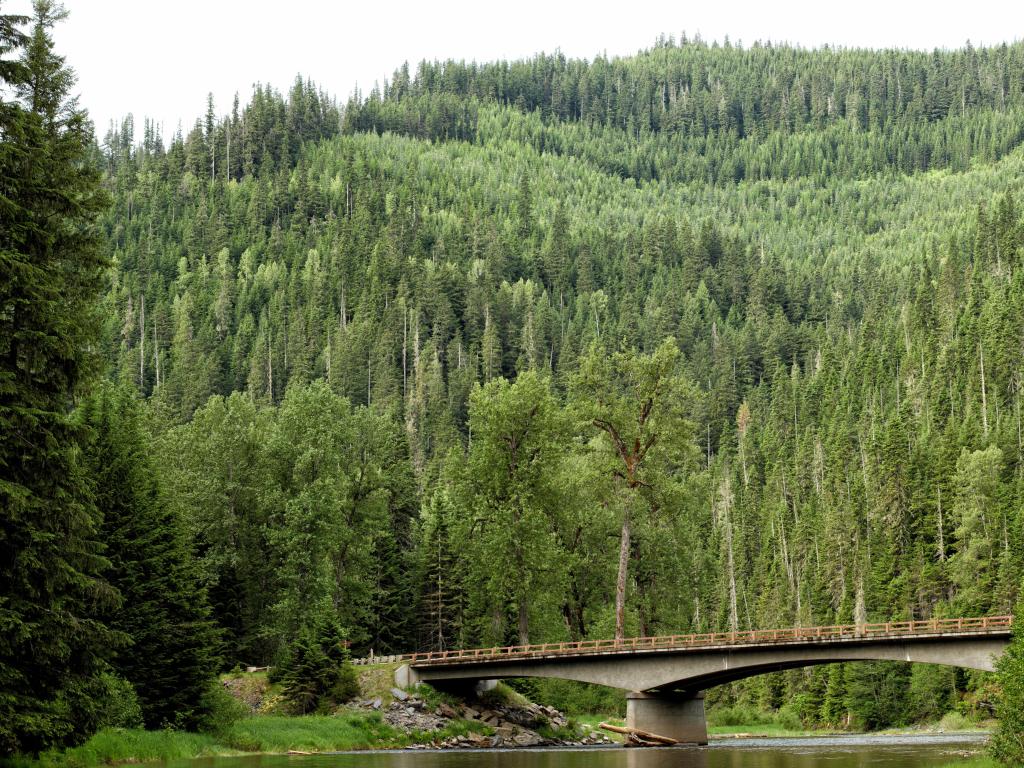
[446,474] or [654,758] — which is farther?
[446,474]

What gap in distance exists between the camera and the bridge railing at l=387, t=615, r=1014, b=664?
58062 millimetres

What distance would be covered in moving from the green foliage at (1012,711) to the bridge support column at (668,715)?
24779 mm

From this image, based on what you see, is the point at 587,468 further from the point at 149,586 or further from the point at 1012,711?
the point at 1012,711

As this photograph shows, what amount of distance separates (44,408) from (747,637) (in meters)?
41.7

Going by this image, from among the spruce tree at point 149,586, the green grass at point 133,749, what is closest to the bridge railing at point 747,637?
the green grass at point 133,749

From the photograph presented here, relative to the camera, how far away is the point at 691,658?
64.5 metres

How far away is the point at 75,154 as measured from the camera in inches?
1350

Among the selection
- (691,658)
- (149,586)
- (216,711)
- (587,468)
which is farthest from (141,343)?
(149,586)

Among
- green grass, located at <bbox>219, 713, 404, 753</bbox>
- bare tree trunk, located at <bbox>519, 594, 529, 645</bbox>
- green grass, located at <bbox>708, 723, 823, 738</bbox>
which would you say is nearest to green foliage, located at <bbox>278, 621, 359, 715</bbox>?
green grass, located at <bbox>219, 713, 404, 753</bbox>

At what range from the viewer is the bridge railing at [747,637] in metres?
58.1

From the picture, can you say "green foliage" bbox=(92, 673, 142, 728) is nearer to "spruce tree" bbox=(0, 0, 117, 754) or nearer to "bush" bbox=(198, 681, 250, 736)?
"bush" bbox=(198, 681, 250, 736)

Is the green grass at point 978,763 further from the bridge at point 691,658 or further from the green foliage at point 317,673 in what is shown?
the green foliage at point 317,673

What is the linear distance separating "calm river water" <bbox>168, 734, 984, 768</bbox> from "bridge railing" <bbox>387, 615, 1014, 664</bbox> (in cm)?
539

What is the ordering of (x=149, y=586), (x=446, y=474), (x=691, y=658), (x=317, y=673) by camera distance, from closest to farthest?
(x=149, y=586) → (x=317, y=673) → (x=691, y=658) → (x=446, y=474)
